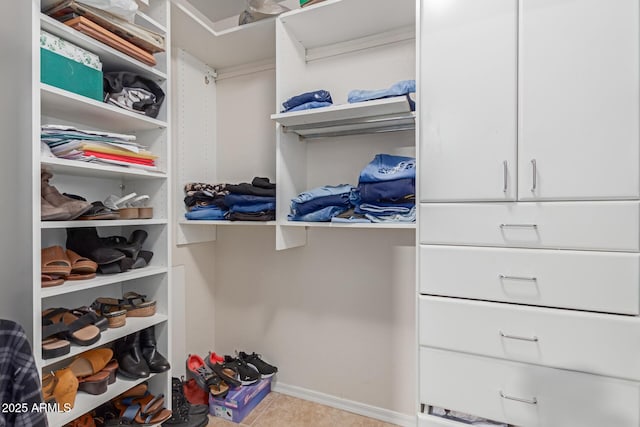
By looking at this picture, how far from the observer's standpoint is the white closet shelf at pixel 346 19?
1.52 m

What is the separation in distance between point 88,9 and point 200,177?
3.47 feet

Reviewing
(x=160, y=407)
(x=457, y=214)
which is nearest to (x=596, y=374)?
(x=457, y=214)

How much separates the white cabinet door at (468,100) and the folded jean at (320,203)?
15.9 inches

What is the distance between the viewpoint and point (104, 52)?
1.32 m

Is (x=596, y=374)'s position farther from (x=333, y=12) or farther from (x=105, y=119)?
(x=105, y=119)

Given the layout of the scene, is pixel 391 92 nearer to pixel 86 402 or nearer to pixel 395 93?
pixel 395 93

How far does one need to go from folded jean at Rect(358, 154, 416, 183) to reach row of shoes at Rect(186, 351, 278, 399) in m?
1.31

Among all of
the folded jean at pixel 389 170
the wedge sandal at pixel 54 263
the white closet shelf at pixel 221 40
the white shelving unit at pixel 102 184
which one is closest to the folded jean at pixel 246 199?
the white shelving unit at pixel 102 184

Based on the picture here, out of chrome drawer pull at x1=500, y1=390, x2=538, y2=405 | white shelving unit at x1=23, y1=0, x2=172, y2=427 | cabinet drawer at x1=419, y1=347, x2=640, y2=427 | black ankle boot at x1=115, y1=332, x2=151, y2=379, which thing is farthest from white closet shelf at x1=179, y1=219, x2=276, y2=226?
chrome drawer pull at x1=500, y1=390, x2=538, y2=405

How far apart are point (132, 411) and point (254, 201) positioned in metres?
1.09

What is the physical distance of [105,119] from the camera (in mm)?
1460

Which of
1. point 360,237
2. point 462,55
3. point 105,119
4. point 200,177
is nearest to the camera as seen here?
point 462,55

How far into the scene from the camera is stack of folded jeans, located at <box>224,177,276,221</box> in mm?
1723

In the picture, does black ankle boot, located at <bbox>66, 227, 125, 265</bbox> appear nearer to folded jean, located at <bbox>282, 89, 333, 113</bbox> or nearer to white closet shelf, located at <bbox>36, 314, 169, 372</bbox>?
white closet shelf, located at <bbox>36, 314, 169, 372</bbox>
